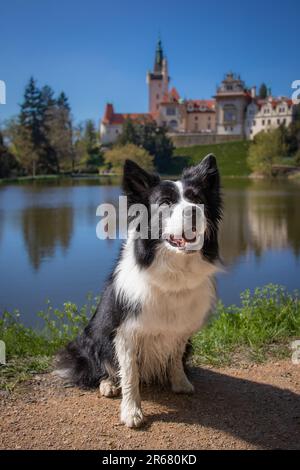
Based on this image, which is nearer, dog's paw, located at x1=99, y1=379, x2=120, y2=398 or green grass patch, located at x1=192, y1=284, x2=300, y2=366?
dog's paw, located at x1=99, y1=379, x2=120, y2=398

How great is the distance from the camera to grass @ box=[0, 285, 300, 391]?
3.55 metres

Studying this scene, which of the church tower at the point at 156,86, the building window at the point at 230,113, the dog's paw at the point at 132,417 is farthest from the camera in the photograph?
the church tower at the point at 156,86

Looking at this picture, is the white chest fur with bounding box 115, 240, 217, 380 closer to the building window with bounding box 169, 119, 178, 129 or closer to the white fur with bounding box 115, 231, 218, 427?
Answer: the white fur with bounding box 115, 231, 218, 427

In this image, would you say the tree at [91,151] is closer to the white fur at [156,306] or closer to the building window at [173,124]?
the building window at [173,124]

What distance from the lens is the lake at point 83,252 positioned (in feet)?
26.0

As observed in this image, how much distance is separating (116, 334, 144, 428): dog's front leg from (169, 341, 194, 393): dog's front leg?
1.27 feet

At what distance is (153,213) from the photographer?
2545 millimetres

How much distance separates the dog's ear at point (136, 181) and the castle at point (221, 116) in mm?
57521

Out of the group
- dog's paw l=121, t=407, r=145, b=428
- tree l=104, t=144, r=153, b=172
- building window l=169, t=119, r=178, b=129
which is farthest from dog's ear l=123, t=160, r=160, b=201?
building window l=169, t=119, r=178, b=129

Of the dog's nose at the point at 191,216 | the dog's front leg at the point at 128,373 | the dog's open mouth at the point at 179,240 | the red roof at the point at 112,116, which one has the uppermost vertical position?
the red roof at the point at 112,116

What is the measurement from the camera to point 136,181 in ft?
8.60

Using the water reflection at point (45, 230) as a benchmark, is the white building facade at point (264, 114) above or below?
above

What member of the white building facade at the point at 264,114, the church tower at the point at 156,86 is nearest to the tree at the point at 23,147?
the white building facade at the point at 264,114

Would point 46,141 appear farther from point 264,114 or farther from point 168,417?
point 168,417
